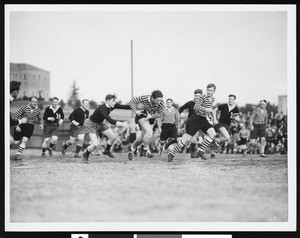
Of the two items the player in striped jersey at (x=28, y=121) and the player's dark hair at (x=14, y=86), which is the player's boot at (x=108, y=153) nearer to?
the player in striped jersey at (x=28, y=121)

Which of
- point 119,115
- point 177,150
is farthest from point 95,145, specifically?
point 177,150

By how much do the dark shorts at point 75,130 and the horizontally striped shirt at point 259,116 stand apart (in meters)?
2.13

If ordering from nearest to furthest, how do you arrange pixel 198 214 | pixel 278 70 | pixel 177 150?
1. pixel 198 214
2. pixel 278 70
3. pixel 177 150

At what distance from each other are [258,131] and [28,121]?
2.90 metres

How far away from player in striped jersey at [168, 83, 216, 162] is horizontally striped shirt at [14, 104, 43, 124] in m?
1.69

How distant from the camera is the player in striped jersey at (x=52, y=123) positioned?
19.6 ft

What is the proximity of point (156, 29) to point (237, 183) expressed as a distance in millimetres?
2016

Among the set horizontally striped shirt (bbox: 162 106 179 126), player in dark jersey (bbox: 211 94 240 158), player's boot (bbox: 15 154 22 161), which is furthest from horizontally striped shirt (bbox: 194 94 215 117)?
player's boot (bbox: 15 154 22 161)

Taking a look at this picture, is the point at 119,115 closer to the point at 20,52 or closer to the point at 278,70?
the point at 20,52

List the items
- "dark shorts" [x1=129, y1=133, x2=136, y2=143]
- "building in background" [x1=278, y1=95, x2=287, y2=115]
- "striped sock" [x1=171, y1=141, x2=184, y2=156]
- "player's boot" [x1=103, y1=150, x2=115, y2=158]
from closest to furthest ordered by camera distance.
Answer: "building in background" [x1=278, y1=95, x2=287, y2=115] < "striped sock" [x1=171, y1=141, x2=184, y2=156] < "player's boot" [x1=103, y1=150, x2=115, y2=158] < "dark shorts" [x1=129, y1=133, x2=136, y2=143]

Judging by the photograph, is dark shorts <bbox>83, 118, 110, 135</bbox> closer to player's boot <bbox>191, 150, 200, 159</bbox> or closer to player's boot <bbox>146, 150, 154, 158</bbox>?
player's boot <bbox>146, 150, 154, 158</bbox>

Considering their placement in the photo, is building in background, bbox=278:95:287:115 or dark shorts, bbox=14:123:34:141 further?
dark shorts, bbox=14:123:34:141

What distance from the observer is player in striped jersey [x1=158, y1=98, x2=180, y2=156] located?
6.12 m

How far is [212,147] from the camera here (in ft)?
20.4
